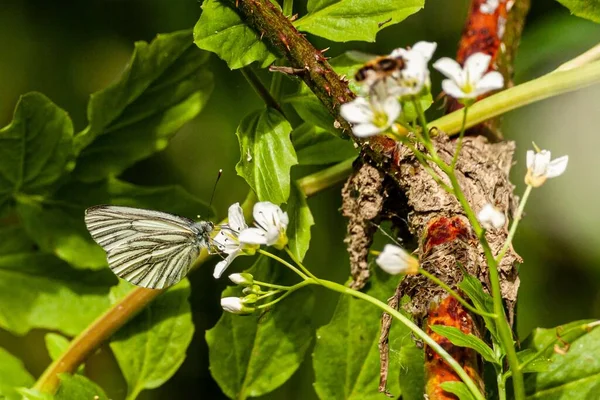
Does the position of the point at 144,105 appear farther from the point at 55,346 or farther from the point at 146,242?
the point at 55,346

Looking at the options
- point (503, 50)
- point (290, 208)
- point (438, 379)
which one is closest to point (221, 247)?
point (290, 208)

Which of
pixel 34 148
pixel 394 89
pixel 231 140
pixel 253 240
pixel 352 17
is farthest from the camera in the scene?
pixel 231 140

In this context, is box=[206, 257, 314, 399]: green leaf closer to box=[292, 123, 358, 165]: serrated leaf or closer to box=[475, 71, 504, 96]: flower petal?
box=[292, 123, 358, 165]: serrated leaf

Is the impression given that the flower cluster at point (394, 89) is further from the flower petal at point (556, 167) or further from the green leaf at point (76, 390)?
the green leaf at point (76, 390)

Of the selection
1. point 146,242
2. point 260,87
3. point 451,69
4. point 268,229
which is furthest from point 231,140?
point 451,69

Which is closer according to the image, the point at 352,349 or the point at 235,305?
the point at 235,305
